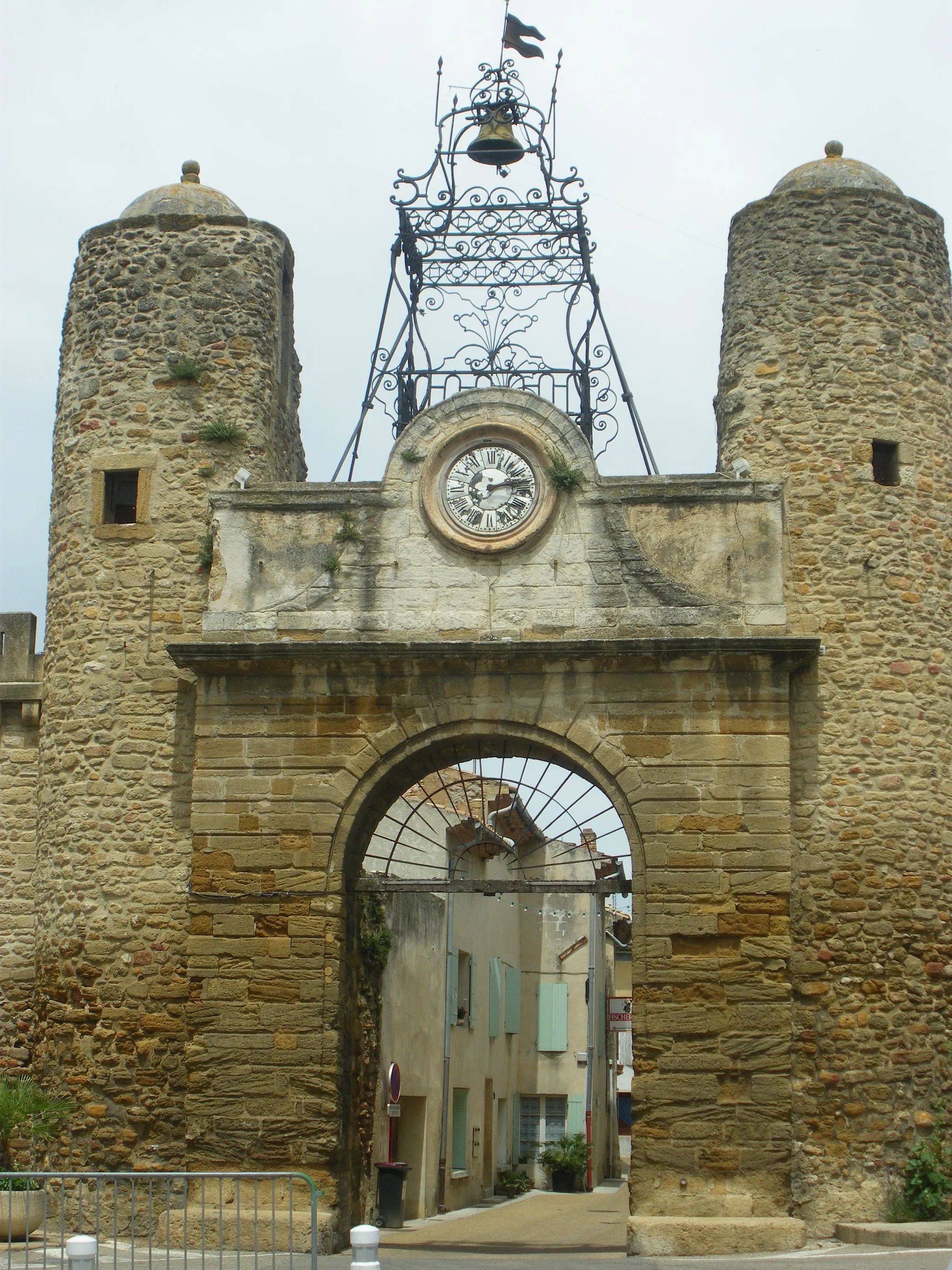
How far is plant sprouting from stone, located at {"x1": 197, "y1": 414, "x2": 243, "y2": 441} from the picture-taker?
1380 cm

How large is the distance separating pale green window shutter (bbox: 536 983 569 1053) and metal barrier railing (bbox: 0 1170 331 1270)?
17.3 metres

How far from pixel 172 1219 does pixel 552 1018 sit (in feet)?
58.7

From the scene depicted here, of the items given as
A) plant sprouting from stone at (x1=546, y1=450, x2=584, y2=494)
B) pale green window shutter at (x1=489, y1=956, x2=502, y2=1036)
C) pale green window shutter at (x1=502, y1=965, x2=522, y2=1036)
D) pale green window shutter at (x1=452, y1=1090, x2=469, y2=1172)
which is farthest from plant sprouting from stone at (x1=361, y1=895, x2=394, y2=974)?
pale green window shutter at (x1=502, y1=965, x2=522, y2=1036)

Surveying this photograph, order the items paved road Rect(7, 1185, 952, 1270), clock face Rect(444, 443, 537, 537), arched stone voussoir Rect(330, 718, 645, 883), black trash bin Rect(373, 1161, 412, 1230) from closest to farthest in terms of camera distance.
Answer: paved road Rect(7, 1185, 952, 1270) < arched stone voussoir Rect(330, 718, 645, 883) < clock face Rect(444, 443, 537, 537) < black trash bin Rect(373, 1161, 412, 1230)

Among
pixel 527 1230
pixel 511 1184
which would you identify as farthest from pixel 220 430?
pixel 511 1184

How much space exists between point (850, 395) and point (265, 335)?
15.9 ft

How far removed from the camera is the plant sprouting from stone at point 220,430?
13805 mm

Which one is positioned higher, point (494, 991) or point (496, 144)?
point (496, 144)

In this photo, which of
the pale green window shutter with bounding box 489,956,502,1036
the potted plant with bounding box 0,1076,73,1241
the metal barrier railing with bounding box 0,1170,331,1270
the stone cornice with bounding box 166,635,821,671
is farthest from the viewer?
the pale green window shutter with bounding box 489,956,502,1036

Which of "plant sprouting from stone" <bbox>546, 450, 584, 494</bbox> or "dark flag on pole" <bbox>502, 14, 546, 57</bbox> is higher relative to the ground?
"dark flag on pole" <bbox>502, 14, 546, 57</bbox>

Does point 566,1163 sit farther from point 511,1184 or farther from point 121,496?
point 121,496

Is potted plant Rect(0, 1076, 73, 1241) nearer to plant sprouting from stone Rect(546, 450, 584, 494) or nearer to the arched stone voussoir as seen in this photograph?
the arched stone voussoir

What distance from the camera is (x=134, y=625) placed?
13.5m

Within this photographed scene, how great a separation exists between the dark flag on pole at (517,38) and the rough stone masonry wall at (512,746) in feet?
20.0
